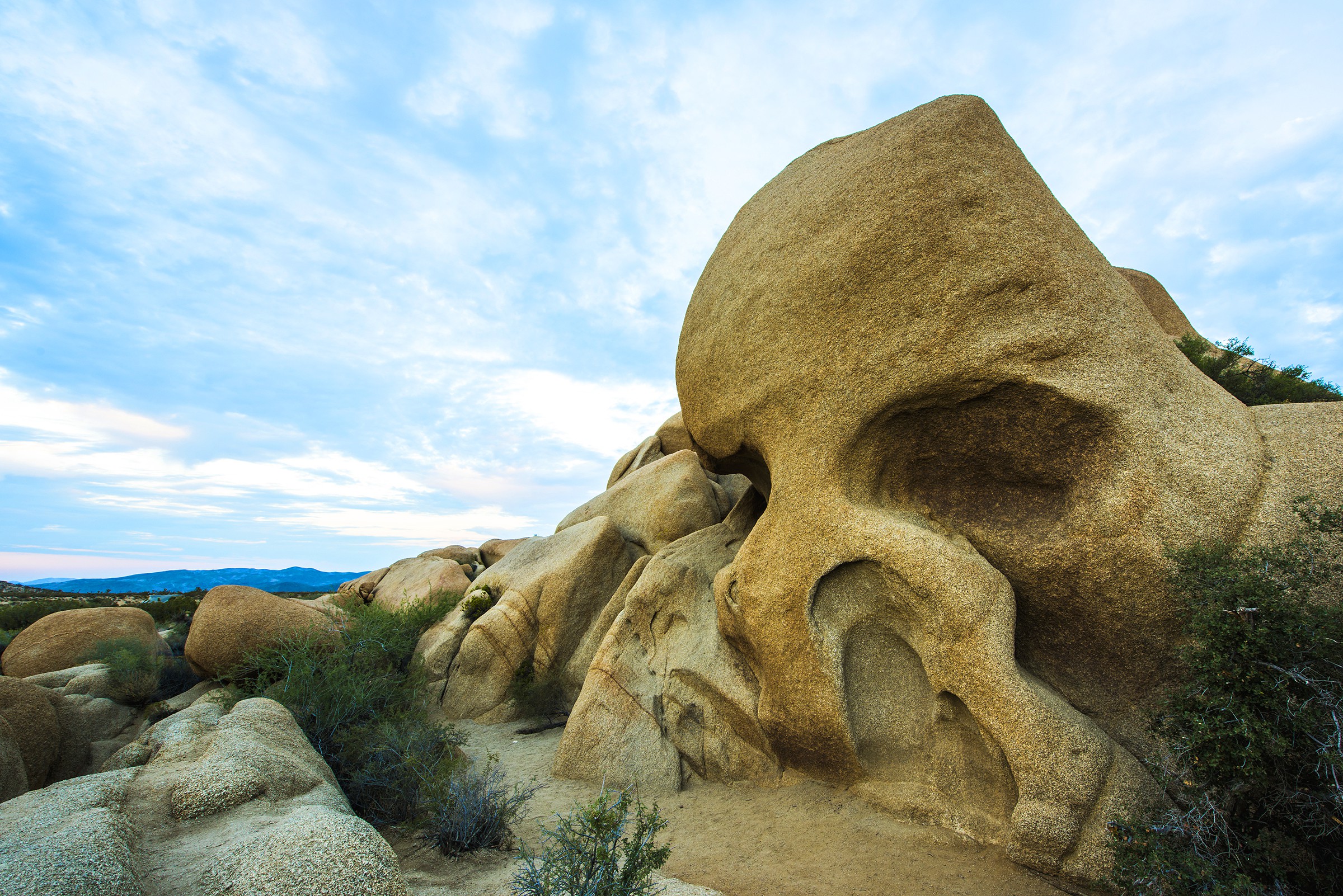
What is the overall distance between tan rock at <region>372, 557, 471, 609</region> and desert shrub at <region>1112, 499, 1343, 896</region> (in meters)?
13.8

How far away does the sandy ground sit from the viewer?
5.18 meters

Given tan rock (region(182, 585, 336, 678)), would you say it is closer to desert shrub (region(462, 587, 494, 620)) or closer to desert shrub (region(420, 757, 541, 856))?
desert shrub (region(462, 587, 494, 620))

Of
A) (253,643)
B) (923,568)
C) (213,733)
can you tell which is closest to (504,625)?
(253,643)

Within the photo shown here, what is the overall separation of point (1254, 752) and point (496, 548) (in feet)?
62.4

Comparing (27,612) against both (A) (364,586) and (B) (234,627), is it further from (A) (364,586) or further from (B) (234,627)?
(B) (234,627)

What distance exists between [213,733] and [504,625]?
6286mm

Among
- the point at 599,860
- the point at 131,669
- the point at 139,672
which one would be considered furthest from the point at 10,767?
the point at 599,860

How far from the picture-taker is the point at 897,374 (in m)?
6.55

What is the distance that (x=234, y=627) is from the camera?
442 inches

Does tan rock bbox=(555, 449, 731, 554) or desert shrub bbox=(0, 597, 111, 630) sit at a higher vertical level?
tan rock bbox=(555, 449, 731, 554)

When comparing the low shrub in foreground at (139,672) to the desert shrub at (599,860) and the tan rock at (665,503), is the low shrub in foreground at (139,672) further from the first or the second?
the desert shrub at (599,860)

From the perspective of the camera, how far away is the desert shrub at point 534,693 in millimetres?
11117

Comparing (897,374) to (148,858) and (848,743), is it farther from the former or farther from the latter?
(148,858)

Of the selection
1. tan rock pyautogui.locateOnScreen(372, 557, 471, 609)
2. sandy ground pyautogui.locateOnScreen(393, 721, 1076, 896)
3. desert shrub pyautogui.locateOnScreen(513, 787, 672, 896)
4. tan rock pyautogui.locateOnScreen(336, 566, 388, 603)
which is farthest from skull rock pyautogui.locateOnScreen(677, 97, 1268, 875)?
tan rock pyautogui.locateOnScreen(336, 566, 388, 603)
